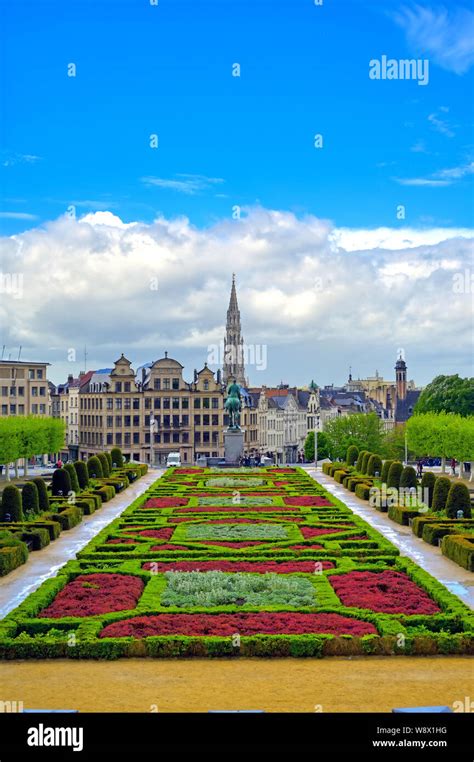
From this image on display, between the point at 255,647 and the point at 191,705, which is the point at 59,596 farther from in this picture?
the point at 191,705

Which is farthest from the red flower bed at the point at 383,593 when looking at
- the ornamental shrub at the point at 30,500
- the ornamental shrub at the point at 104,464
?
the ornamental shrub at the point at 104,464

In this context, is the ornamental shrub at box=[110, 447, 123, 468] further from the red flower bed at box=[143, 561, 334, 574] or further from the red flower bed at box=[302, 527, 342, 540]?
the red flower bed at box=[143, 561, 334, 574]

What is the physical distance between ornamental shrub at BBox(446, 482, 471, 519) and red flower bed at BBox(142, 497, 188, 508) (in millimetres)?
14807

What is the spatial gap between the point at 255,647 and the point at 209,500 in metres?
30.3

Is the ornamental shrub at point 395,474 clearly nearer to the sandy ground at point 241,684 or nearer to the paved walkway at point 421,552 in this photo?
the paved walkway at point 421,552

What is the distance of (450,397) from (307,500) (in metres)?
50.5

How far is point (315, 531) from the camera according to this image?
132ft

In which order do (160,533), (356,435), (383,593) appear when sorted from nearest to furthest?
(383,593)
(160,533)
(356,435)

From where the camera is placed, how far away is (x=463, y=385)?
100m

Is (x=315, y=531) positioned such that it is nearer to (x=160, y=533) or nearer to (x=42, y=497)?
(x=160, y=533)

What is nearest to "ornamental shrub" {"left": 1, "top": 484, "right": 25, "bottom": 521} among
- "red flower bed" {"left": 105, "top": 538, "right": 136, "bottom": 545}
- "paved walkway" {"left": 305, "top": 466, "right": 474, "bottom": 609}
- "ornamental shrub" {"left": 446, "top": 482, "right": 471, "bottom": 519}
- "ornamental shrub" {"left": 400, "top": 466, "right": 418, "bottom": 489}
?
"red flower bed" {"left": 105, "top": 538, "right": 136, "bottom": 545}

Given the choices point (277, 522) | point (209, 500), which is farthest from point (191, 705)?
point (209, 500)

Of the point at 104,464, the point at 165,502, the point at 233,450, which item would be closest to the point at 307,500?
the point at 165,502

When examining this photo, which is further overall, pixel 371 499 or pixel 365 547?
pixel 371 499
